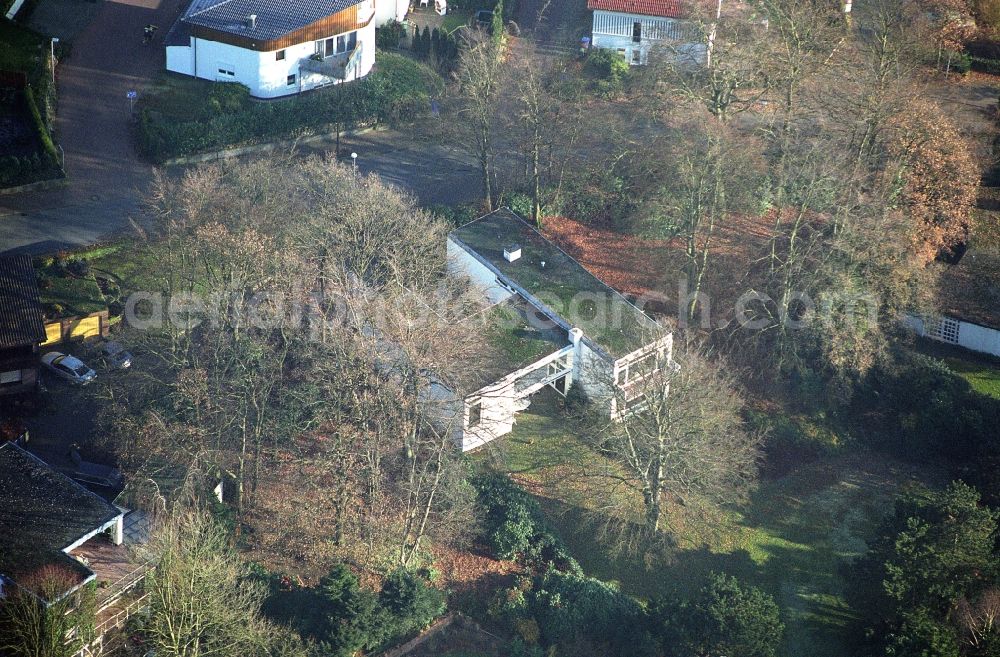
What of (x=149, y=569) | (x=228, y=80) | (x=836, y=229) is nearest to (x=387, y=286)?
(x=149, y=569)

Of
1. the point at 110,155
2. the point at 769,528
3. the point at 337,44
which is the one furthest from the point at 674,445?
the point at 337,44

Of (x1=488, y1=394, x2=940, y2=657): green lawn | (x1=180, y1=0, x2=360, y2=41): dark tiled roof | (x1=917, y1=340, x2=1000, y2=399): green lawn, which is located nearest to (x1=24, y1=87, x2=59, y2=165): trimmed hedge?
(x1=180, y1=0, x2=360, y2=41): dark tiled roof

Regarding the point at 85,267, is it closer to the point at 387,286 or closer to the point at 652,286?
the point at 387,286

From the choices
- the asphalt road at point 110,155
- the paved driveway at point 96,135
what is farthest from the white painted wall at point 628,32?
the paved driveway at point 96,135

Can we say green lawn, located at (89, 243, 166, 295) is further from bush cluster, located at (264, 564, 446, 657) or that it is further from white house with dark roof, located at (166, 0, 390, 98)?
bush cluster, located at (264, 564, 446, 657)

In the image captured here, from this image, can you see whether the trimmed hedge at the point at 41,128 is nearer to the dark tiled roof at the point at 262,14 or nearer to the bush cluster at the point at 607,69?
the dark tiled roof at the point at 262,14

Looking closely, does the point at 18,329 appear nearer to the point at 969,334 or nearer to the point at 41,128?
the point at 41,128
